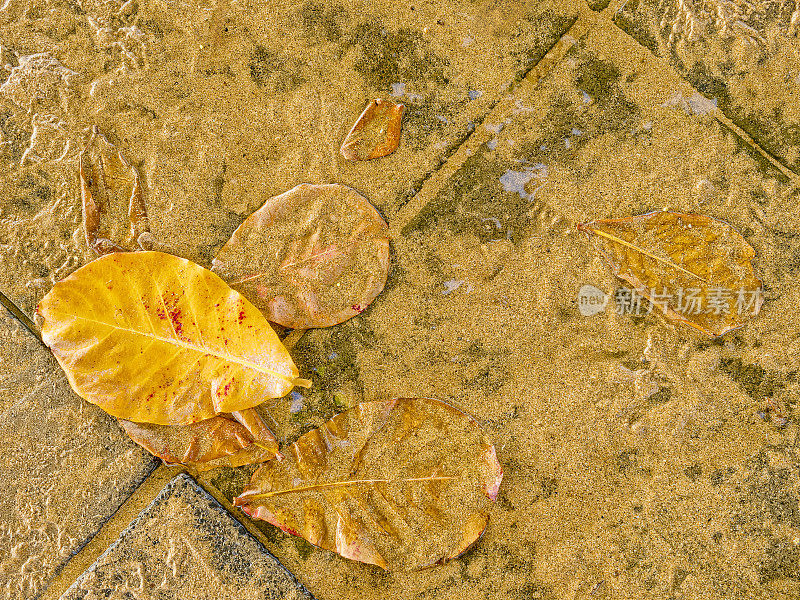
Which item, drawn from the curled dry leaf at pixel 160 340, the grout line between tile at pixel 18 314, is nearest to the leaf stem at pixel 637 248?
the curled dry leaf at pixel 160 340

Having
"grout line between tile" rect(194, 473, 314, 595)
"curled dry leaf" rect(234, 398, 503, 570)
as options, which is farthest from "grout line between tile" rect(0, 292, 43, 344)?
"curled dry leaf" rect(234, 398, 503, 570)

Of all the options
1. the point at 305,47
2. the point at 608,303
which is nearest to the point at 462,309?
the point at 608,303

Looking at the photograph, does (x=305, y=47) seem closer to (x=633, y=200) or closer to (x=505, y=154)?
(x=505, y=154)

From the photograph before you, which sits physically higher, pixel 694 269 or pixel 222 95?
pixel 222 95

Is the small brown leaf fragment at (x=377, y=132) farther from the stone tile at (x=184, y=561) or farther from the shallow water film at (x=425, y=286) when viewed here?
the stone tile at (x=184, y=561)

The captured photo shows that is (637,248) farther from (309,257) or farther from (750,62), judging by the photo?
(309,257)

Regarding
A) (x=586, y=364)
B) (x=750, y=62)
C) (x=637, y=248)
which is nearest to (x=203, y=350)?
(x=586, y=364)
